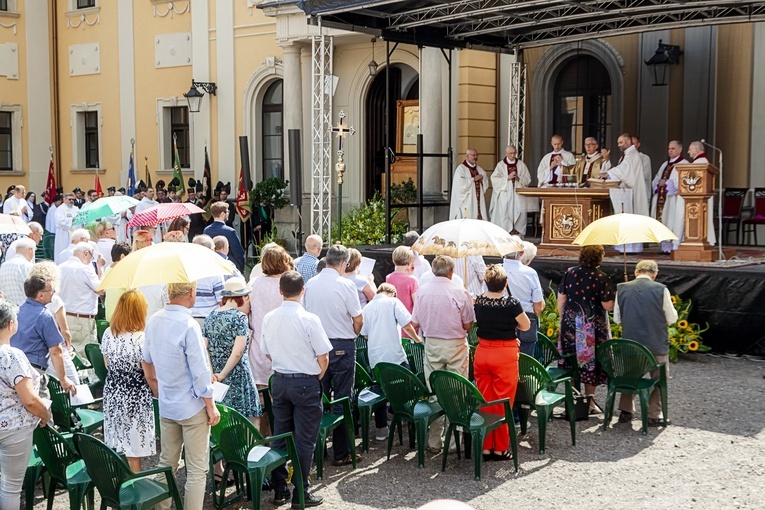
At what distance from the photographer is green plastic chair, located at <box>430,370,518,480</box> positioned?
706cm

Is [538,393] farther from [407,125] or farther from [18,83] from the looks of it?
[18,83]

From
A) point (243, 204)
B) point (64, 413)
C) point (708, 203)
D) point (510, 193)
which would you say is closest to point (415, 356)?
point (64, 413)

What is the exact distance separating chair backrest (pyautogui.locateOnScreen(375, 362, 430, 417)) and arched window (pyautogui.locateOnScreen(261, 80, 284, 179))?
1558cm

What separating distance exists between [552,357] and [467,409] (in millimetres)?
2059

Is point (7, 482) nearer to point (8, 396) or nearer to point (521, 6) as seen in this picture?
point (8, 396)

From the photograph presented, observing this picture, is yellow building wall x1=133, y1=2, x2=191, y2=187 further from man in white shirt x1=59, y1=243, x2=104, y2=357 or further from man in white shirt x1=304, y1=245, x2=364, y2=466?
man in white shirt x1=304, y1=245, x2=364, y2=466

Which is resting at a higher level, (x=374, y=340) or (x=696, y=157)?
(x=696, y=157)

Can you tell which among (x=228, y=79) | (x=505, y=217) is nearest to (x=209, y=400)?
(x=505, y=217)

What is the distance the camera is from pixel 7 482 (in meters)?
5.88

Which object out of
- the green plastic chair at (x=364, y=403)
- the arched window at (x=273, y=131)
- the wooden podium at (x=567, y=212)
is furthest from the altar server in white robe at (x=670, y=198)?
the arched window at (x=273, y=131)

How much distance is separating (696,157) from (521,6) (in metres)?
3.14

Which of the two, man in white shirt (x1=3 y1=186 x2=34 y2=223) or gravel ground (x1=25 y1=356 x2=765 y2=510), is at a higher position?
man in white shirt (x1=3 y1=186 x2=34 y2=223)

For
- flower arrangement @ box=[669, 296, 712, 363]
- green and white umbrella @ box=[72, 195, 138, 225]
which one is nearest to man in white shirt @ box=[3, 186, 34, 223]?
green and white umbrella @ box=[72, 195, 138, 225]

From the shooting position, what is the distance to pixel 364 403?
7.85 meters
